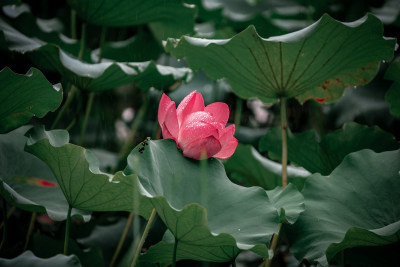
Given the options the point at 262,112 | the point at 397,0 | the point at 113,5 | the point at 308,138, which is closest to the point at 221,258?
the point at 308,138

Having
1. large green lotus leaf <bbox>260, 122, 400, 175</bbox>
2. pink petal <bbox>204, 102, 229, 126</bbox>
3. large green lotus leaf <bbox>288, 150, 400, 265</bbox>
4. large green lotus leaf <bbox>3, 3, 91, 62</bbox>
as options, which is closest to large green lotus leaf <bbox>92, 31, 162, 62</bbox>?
large green lotus leaf <bbox>3, 3, 91, 62</bbox>

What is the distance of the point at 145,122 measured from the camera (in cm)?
194

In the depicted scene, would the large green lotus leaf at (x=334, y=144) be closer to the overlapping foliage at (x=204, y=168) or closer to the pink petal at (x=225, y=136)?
the overlapping foliage at (x=204, y=168)

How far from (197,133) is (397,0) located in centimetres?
185

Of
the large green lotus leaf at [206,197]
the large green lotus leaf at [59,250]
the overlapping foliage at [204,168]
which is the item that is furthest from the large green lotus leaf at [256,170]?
the large green lotus leaf at [59,250]

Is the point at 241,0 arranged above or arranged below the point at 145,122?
above

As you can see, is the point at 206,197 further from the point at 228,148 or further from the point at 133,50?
the point at 133,50

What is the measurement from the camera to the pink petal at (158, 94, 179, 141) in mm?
749

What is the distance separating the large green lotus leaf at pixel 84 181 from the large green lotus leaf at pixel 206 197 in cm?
4

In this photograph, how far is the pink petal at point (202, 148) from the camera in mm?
737

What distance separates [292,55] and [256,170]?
43 centimetres

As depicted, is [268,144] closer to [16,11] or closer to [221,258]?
[221,258]

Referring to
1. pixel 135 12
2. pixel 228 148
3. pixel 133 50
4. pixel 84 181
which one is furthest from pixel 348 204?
pixel 133 50

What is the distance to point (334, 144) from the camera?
1130 mm
